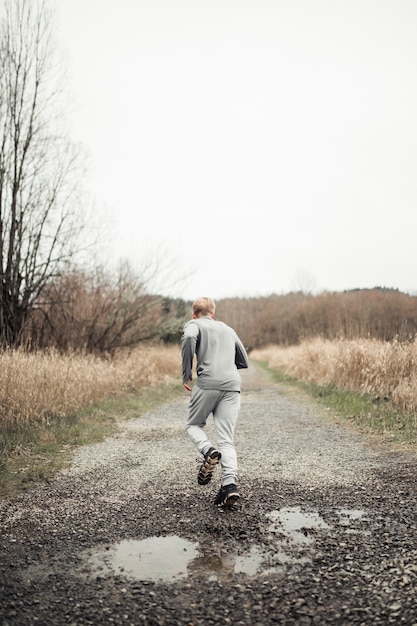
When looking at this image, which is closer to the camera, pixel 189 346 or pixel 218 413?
pixel 189 346

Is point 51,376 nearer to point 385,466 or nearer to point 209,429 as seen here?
point 209,429

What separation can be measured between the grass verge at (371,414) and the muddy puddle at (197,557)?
3788 millimetres

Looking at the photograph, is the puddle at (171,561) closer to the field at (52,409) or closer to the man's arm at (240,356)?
the man's arm at (240,356)

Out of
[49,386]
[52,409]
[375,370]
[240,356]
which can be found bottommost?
[52,409]

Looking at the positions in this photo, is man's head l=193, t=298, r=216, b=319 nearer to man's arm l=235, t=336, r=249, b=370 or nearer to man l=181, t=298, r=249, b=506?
man l=181, t=298, r=249, b=506

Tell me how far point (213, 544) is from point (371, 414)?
6657 millimetres

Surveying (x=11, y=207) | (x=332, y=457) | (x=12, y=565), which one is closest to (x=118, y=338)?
(x=11, y=207)

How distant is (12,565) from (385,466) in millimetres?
4375

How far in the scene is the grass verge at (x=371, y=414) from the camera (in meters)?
8.12

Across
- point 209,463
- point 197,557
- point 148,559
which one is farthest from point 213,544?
point 209,463

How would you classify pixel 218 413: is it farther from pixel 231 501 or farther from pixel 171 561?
pixel 171 561

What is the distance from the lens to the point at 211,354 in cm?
521

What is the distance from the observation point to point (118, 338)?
19.7 metres

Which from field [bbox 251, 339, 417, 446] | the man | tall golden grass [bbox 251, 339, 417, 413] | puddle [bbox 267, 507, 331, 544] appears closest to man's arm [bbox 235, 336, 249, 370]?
the man
